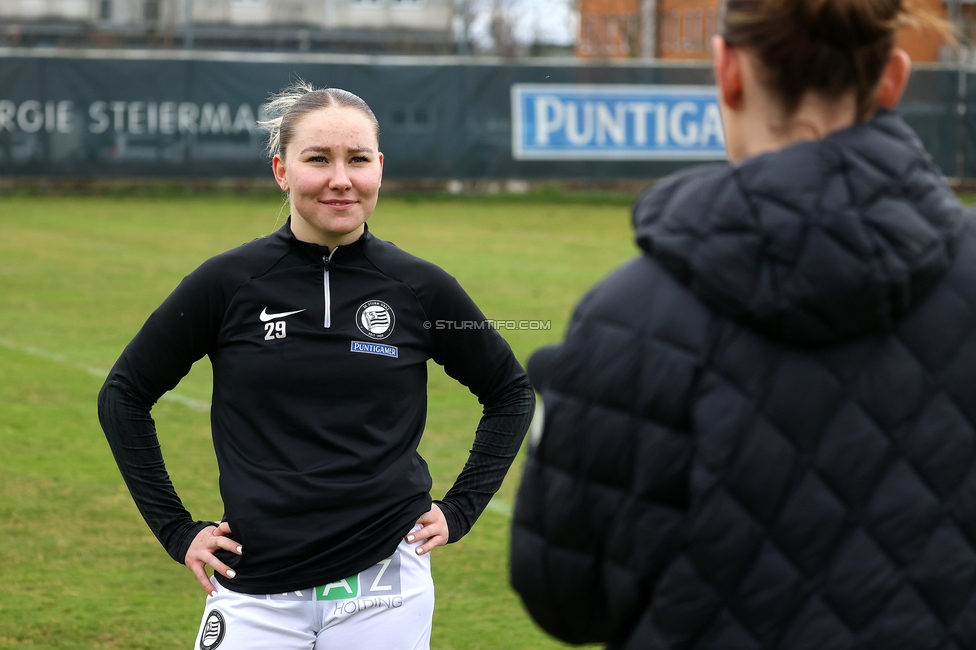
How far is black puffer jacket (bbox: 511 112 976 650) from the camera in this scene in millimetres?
1532

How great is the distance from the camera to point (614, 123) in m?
25.4

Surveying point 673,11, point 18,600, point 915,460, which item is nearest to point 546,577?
point 915,460

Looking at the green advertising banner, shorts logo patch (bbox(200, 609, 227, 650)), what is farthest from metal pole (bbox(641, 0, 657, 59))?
shorts logo patch (bbox(200, 609, 227, 650))

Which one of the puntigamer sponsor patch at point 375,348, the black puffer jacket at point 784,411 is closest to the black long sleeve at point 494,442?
the puntigamer sponsor patch at point 375,348

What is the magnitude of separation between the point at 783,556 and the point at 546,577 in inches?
12.2

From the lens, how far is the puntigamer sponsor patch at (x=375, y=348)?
2.84m

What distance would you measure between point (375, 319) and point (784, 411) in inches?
58.0

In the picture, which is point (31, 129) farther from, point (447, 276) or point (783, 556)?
point (783, 556)

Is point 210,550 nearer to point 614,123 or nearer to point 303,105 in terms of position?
point 303,105

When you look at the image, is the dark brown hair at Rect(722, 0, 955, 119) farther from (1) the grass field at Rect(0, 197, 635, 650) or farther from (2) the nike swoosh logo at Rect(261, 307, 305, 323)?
(1) the grass field at Rect(0, 197, 635, 650)

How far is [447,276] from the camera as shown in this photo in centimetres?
305

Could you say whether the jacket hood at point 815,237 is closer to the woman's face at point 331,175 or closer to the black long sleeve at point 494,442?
the woman's face at point 331,175

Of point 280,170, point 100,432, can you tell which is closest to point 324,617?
point 280,170

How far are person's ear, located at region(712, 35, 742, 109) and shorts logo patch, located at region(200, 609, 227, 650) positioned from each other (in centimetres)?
168
